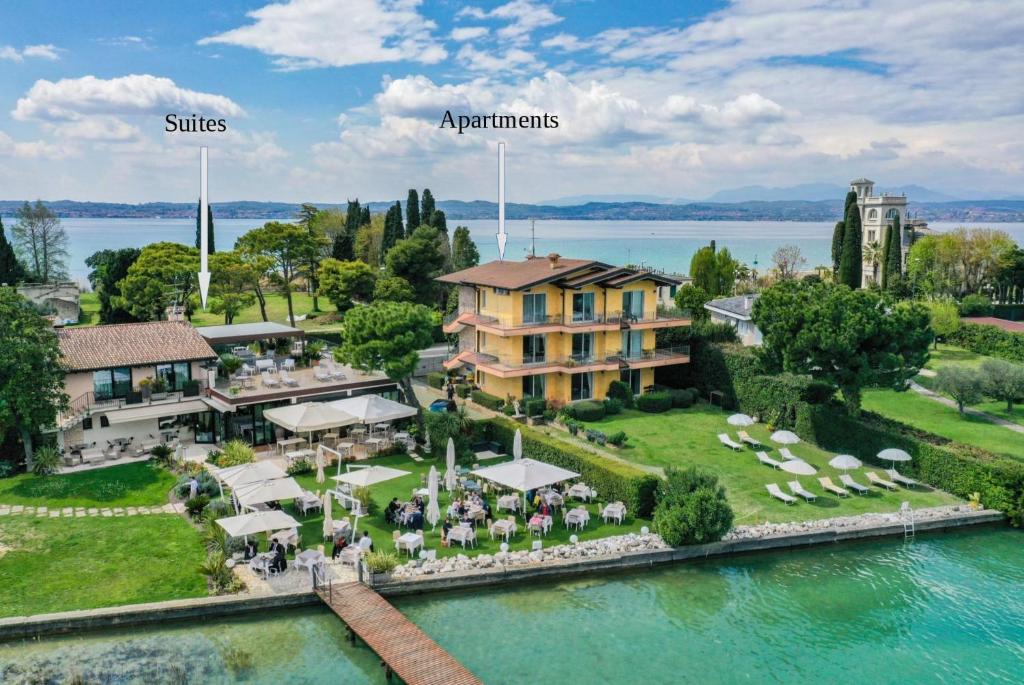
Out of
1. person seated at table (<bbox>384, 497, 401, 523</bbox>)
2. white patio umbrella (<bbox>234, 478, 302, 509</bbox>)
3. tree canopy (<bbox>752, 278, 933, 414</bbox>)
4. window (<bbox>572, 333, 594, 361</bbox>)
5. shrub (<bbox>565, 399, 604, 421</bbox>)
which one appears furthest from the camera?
window (<bbox>572, 333, 594, 361</bbox>)

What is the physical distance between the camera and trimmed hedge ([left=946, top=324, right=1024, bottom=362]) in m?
47.5

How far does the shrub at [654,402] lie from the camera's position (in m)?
38.1

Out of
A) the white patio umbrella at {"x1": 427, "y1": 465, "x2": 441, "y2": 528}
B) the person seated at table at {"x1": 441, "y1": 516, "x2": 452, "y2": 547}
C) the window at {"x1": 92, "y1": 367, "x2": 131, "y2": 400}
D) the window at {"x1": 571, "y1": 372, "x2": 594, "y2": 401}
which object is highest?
the window at {"x1": 92, "y1": 367, "x2": 131, "y2": 400}

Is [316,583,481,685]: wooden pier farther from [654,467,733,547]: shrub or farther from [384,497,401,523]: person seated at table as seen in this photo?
[654,467,733,547]: shrub

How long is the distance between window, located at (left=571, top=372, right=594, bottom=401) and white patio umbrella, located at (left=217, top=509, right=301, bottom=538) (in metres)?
19.9

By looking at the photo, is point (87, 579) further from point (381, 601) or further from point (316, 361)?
point (316, 361)

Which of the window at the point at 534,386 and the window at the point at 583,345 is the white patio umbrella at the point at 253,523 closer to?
the window at the point at 534,386

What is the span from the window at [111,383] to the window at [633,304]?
77.2ft

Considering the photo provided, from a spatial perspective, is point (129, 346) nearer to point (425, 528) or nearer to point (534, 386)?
point (425, 528)

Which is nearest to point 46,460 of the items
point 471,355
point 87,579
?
point 87,579

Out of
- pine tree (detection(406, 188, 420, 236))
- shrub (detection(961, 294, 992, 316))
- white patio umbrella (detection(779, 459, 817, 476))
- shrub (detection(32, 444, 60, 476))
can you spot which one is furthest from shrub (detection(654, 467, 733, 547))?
pine tree (detection(406, 188, 420, 236))

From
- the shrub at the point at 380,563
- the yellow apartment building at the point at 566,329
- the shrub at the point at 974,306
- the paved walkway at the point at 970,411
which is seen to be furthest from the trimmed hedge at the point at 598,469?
the shrub at the point at 974,306

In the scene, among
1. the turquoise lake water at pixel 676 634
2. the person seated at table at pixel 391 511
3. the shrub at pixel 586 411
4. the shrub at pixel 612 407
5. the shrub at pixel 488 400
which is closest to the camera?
the turquoise lake water at pixel 676 634

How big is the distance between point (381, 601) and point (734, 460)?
16.6 m
